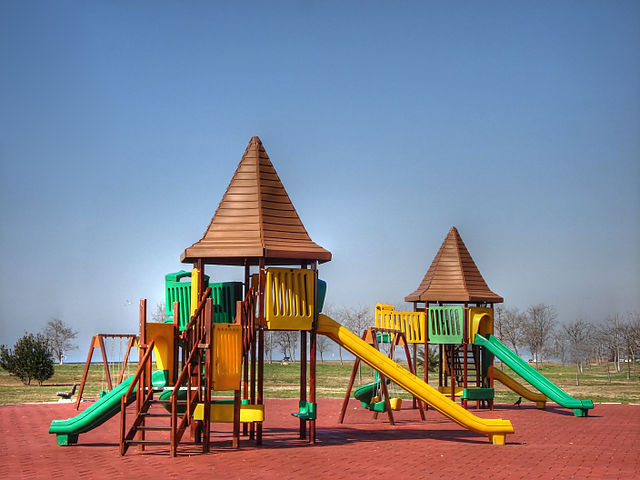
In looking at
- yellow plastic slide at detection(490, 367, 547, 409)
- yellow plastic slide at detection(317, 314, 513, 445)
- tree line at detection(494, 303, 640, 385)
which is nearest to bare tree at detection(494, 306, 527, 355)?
tree line at detection(494, 303, 640, 385)

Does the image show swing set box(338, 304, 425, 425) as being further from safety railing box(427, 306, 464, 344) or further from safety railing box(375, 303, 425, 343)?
safety railing box(427, 306, 464, 344)

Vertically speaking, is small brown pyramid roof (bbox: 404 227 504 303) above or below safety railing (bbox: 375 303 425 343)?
above

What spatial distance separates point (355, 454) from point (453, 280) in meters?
11.5

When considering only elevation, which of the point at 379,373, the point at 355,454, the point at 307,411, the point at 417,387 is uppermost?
the point at 379,373

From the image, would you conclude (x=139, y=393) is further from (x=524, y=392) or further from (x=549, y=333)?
(x=549, y=333)

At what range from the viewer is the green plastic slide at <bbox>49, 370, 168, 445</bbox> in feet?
45.6

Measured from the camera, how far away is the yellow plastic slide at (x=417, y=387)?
15.3 metres

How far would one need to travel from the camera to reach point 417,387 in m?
15.5

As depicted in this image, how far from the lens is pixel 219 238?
15.1 m

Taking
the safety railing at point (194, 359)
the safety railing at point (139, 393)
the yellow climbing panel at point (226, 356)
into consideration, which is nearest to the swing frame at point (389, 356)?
the yellow climbing panel at point (226, 356)

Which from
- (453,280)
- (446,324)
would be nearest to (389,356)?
(446,324)

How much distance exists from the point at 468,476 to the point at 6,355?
29.5 meters

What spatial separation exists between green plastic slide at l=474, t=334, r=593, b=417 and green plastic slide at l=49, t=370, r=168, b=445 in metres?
11.4

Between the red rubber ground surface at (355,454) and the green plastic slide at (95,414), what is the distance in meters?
0.30
